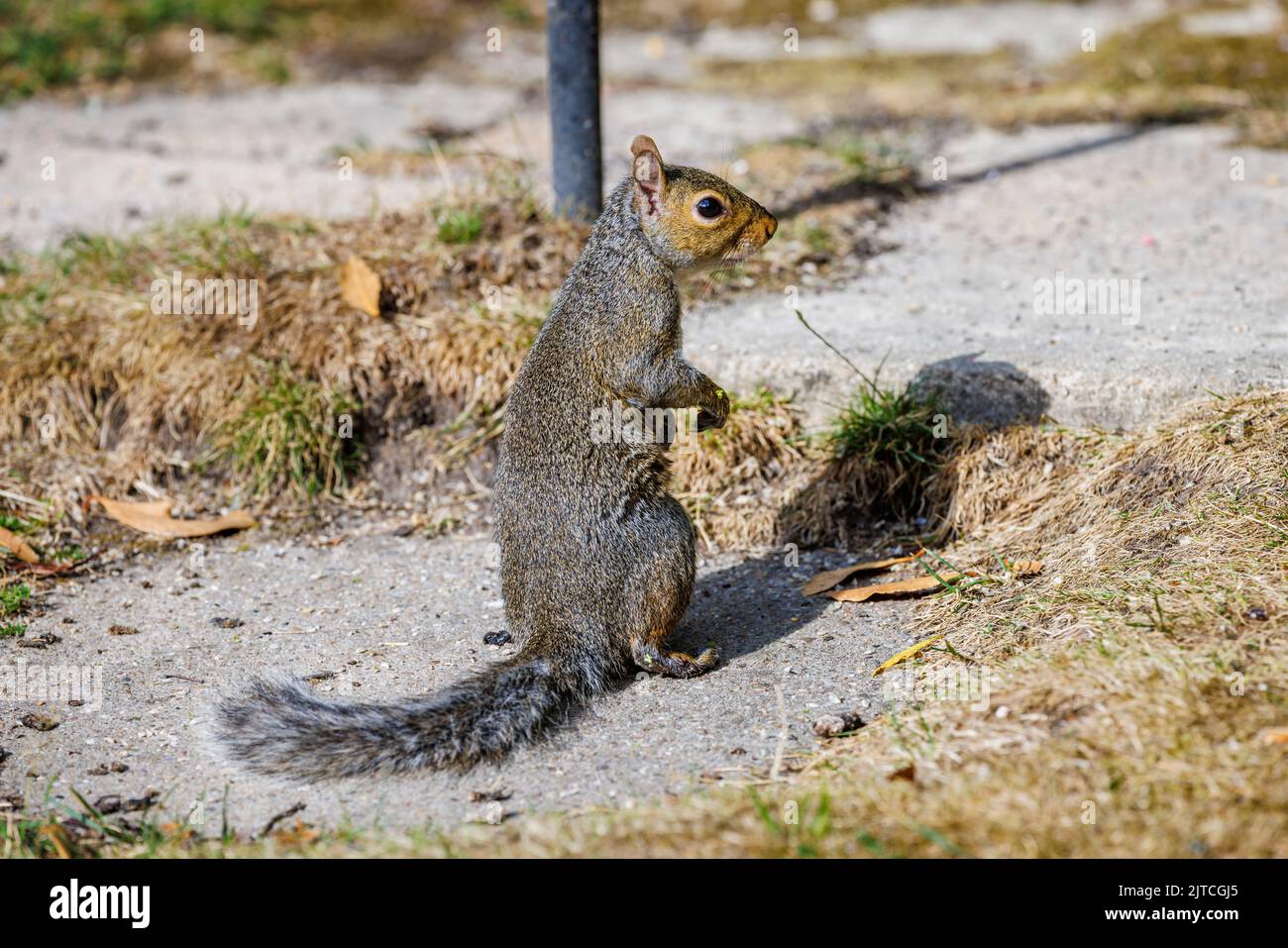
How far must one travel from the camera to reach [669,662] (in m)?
3.99

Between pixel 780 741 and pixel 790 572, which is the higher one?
pixel 790 572

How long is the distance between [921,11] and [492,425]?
6324 mm

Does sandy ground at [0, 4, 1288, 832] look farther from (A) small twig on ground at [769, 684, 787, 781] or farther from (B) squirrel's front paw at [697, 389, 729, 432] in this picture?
(B) squirrel's front paw at [697, 389, 729, 432]

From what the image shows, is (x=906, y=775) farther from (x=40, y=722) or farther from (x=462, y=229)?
(x=462, y=229)

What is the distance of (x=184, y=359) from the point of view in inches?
218

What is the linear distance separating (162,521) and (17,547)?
52 cm

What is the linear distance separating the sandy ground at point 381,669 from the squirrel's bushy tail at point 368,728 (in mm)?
71

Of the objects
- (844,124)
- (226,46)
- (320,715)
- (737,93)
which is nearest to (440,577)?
(320,715)

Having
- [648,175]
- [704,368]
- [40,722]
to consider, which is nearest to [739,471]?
[704,368]

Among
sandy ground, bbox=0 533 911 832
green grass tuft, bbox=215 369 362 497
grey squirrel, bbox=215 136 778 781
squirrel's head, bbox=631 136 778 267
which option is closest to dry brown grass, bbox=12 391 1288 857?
sandy ground, bbox=0 533 911 832

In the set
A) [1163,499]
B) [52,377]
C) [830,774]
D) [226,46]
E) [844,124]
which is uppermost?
[226,46]

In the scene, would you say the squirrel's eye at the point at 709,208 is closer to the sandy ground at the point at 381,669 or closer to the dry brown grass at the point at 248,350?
the sandy ground at the point at 381,669

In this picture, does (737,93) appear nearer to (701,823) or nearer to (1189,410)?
(1189,410)

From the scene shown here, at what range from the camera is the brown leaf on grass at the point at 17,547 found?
4902 mm
